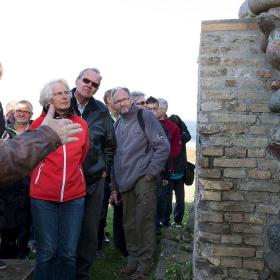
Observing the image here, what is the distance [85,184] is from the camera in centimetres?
334

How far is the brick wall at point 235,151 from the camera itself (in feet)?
10.9

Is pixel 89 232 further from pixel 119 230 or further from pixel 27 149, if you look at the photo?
pixel 27 149

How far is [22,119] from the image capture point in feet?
14.3

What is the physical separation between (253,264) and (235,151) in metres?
0.90

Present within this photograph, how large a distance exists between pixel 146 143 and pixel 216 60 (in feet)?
3.51

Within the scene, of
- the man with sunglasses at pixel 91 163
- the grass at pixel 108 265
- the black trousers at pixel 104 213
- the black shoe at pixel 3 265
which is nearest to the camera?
the black shoe at pixel 3 265

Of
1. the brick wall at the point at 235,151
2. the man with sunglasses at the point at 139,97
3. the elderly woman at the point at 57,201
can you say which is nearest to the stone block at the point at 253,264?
the brick wall at the point at 235,151

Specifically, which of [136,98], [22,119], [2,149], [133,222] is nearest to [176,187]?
[136,98]

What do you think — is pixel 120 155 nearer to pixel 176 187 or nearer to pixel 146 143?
pixel 146 143

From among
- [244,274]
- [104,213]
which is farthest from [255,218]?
[104,213]

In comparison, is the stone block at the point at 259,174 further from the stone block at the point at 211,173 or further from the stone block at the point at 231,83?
the stone block at the point at 231,83

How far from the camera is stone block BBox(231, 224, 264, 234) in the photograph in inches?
132

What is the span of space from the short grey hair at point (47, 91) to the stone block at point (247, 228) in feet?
5.53

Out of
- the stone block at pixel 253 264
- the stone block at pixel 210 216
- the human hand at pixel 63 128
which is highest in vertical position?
the human hand at pixel 63 128
